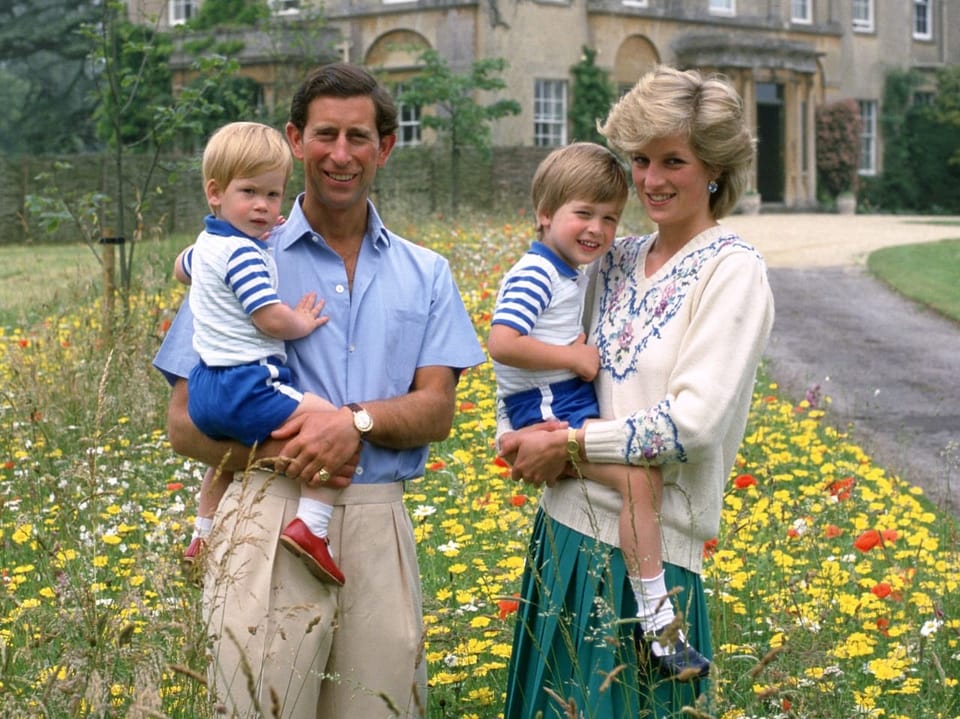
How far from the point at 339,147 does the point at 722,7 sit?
35.0m

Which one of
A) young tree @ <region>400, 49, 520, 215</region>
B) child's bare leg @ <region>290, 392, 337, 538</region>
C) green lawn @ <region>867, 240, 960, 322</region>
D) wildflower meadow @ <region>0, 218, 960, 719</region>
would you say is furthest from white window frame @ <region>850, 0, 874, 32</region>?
child's bare leg @ <region>290, 392, 337, 538</region>

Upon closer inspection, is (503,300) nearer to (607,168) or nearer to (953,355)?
(607,168)

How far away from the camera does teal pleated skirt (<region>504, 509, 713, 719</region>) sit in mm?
3250

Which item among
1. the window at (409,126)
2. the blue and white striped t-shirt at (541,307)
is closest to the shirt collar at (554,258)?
the blue and white striped t-shirt at (541,307)

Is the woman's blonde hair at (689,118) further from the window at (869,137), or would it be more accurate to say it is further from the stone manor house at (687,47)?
the window at (869,137)

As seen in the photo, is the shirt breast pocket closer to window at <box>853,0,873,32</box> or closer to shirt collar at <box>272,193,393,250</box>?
shirt collar at <box>272,193,393,250</box>

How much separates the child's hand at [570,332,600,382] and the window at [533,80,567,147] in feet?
96.1

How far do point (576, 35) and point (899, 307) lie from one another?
61.1 ft

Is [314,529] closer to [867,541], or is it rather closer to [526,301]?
[526,301]

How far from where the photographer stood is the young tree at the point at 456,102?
84.9 ft

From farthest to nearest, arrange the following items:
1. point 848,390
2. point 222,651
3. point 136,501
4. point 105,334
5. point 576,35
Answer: point 576,35 < point 848,390 < point 105,334 < point 136,501 < point 222,651

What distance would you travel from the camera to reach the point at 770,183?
3725 centimetres

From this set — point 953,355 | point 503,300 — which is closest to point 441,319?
point 503,300

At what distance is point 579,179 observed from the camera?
338cm
